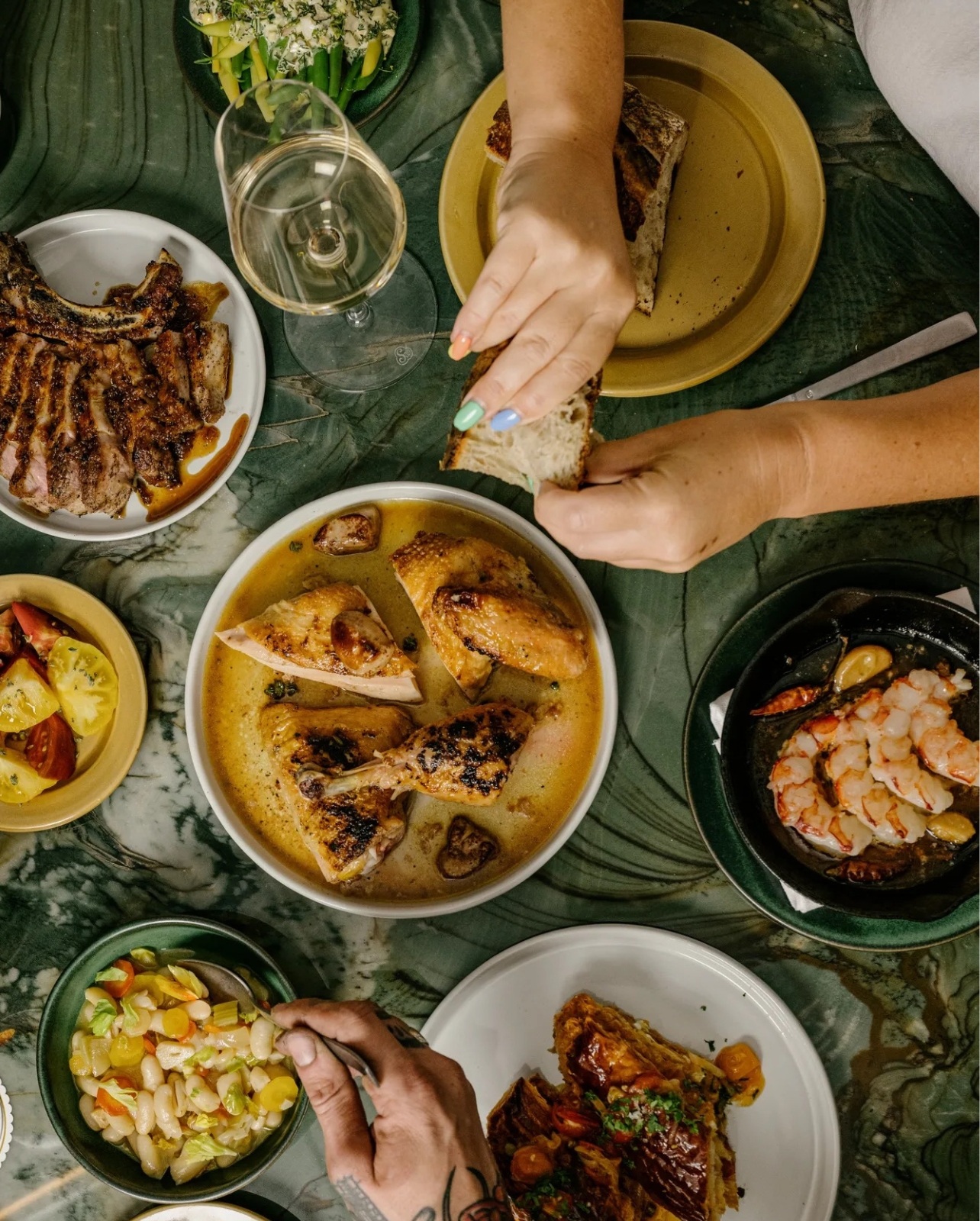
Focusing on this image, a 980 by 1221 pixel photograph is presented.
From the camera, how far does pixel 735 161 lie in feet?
7.88

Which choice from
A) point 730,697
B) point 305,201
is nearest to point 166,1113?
point 730,697

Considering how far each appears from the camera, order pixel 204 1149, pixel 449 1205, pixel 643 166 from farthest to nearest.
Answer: pixel 204 1149, pixel 643 166, pixel 449 1205

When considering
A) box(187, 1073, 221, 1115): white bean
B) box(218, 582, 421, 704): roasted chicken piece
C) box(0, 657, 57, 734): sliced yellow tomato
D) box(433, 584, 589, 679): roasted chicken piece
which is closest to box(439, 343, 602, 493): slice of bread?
box(433, 584, 589, 679): roasted chicken piece

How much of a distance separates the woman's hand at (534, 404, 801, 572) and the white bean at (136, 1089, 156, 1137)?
184 cm

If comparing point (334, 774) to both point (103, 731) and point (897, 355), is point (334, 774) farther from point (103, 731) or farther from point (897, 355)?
point (897, 355)

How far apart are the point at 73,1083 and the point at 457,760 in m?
1.36

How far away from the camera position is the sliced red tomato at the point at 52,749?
2455 millimetres

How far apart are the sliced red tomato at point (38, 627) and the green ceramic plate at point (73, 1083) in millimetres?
758

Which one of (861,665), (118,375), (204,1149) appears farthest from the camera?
(118,375)

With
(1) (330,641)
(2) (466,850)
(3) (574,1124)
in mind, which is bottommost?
(3) (574,1124)

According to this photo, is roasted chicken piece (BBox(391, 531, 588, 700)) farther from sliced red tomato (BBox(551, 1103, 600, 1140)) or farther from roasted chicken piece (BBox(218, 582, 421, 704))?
sliced red tomato (BBox(551, 1103, 600, 1140))

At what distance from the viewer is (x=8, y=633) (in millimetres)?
2488

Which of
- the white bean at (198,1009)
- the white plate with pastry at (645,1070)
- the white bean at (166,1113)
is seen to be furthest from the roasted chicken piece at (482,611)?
the white bean at (166,1113)

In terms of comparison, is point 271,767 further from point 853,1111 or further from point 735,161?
point 735,161
